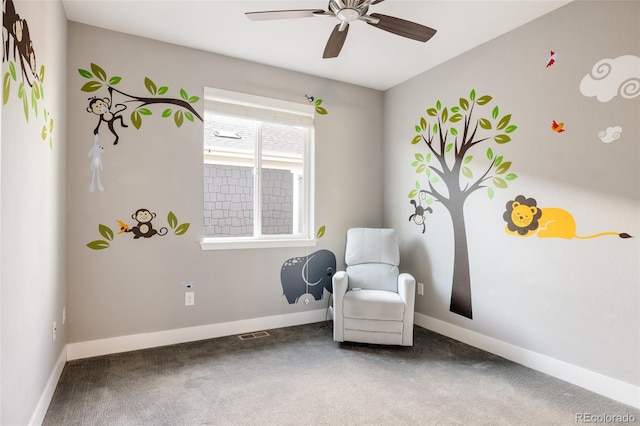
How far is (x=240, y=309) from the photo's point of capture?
347 cm

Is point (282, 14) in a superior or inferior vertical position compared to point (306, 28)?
inferior

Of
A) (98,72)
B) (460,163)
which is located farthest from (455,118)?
(98,72)

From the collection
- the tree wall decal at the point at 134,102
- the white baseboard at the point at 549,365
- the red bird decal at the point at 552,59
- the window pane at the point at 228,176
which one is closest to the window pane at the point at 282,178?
the window pane at the point at 228,176

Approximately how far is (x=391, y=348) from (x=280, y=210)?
5.68 feet

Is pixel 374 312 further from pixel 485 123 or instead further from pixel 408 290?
pixel 485 123

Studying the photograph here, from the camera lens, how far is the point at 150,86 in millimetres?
3082

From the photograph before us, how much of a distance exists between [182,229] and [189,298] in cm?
63

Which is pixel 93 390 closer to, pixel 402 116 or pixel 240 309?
pixel 240 309

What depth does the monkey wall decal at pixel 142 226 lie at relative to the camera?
9.89ft

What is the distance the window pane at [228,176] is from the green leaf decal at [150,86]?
1.58 ft

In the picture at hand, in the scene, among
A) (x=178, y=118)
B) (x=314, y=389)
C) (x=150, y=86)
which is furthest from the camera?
(x=178, y=118)

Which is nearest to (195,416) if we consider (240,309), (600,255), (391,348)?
(240,309)

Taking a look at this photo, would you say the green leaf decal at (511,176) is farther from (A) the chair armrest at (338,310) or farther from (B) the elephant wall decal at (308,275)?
(B) the elephant wall decal at (308,275)

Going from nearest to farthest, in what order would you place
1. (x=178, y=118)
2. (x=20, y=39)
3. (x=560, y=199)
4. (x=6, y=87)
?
1. (x=6, y=87)
2. (x=20, y=39)
3. (x=560, y=199)
4. (x=178, y=118)
